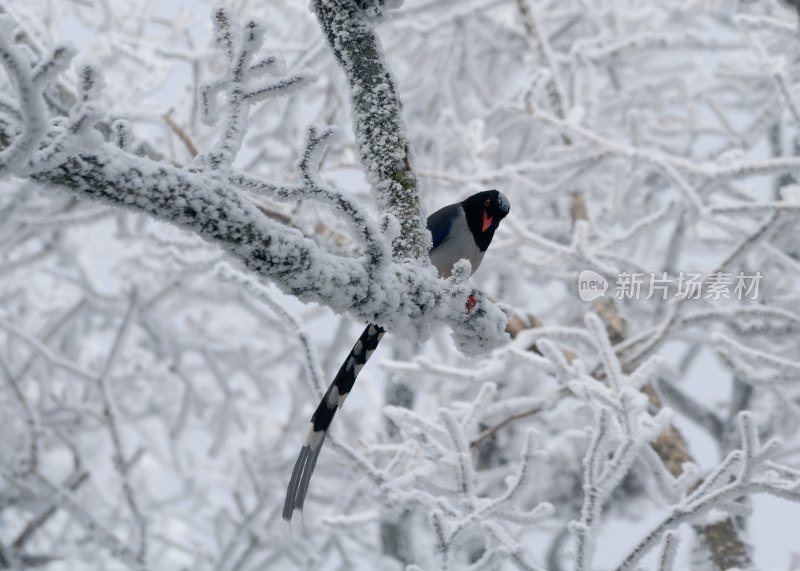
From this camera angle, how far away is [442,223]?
2842 millimetres

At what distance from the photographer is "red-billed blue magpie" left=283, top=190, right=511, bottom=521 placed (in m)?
1.97

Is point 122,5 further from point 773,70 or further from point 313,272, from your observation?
point 313,272

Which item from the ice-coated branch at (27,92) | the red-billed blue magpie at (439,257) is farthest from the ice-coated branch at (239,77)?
the red-billed blue magpie at (439,257)

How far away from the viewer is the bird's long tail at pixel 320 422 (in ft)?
6.37

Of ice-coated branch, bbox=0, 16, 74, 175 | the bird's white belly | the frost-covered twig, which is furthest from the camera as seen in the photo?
the frost-covered twig

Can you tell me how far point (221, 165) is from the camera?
4.28 feet

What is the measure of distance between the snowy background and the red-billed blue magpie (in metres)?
0.17

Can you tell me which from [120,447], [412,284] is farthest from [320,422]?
[120,447]

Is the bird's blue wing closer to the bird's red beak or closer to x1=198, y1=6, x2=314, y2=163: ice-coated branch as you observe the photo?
the bird's red beak

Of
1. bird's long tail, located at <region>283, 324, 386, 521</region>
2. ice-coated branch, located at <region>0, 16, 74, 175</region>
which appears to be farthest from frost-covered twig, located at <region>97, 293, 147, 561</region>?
ice-coated branch, located at <region>0, 16, 74, 175</region>

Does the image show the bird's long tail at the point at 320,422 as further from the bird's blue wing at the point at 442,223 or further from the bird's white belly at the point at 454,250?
the bird's blue wing at the point at 442,223

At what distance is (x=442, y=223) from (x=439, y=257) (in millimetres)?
188

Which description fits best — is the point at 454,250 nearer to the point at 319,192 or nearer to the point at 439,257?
the point at 439,257

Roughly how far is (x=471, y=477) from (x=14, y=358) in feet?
15.5
